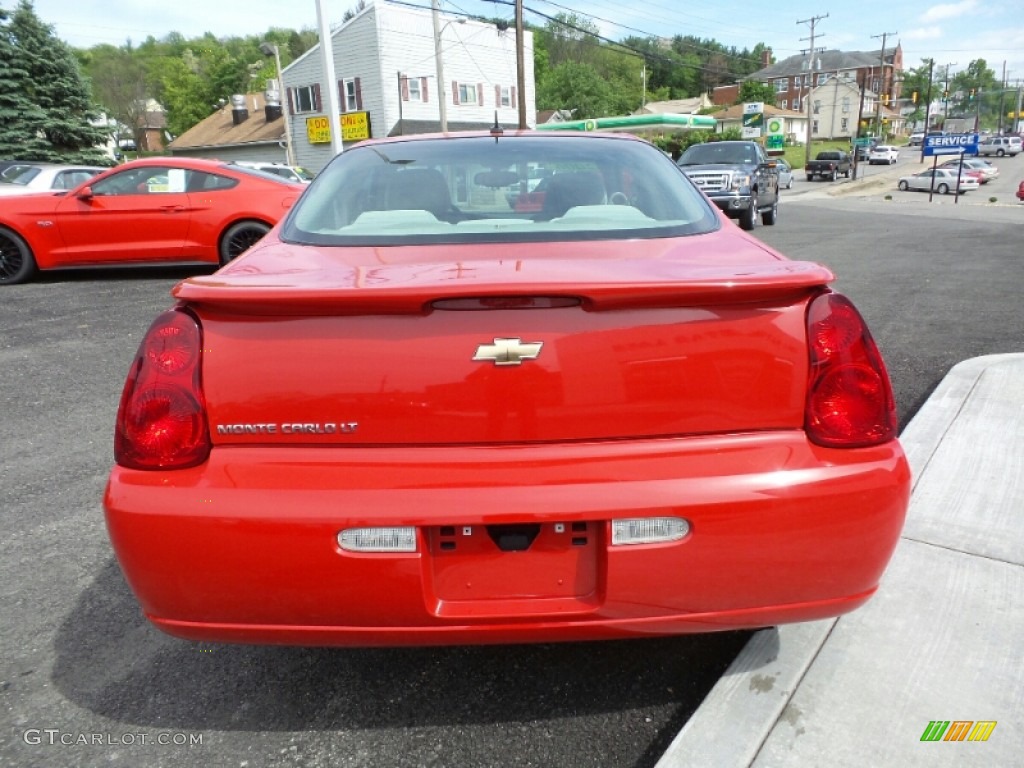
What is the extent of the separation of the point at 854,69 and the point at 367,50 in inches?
3712

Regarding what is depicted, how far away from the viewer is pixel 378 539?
1615 mm

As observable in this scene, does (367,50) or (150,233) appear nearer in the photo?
(150,233)

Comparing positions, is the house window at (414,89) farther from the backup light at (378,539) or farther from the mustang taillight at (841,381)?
the backup light at (378,539)

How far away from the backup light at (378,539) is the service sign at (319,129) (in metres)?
42.5

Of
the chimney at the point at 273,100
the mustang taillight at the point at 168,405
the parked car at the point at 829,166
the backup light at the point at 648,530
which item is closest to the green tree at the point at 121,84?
the chimney at the point at 273,100

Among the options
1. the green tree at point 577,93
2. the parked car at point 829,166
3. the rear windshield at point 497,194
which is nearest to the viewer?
the rear windshield at point 497,194

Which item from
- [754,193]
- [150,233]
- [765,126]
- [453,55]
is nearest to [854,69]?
[765,126]

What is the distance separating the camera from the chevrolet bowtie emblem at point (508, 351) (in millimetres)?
1618

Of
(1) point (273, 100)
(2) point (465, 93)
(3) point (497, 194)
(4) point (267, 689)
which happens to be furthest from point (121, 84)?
(4) point (267, 689)

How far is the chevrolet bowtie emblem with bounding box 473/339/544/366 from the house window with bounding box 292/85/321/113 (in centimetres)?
4470

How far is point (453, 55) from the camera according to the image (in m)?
40.3

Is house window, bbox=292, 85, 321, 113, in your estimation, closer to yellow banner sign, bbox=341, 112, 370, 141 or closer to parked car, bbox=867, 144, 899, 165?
yellow banner sign, bbox=341, 112, 370, 141

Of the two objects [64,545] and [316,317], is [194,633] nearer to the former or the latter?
[316,317]

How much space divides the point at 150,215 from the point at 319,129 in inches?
1405
